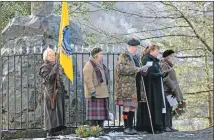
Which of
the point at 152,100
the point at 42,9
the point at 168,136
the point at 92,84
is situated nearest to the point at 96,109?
the point at 92,84

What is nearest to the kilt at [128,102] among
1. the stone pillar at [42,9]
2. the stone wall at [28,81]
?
the stone wall at [28,81]

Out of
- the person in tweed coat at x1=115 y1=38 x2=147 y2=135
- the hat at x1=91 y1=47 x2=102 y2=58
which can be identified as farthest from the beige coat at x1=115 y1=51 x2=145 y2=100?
the hat at x1=91 y1=47 x2=102 y2=58

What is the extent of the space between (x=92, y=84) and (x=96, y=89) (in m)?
0.16

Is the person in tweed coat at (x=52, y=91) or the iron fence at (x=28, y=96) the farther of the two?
the iron fence at (x=28, y=96)

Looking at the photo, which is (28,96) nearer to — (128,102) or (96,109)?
(96,109)

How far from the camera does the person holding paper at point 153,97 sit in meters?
7.39

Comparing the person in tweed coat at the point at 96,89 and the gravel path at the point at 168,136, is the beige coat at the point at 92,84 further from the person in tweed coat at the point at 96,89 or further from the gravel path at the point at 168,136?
the gravel path at the point at 168,136

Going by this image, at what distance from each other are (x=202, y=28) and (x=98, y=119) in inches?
246

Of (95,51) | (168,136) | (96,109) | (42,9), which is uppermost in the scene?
(42,9)

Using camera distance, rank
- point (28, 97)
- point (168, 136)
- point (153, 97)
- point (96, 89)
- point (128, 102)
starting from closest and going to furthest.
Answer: point (168, 136), point (128, 102), point (96, 89), point (153, 97), point (28, 97)

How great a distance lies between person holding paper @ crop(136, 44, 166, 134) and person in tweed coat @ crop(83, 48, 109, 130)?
1.98 feet

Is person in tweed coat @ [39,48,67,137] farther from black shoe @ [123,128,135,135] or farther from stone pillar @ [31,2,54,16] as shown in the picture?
stone pillar @ [31,2,54,16]

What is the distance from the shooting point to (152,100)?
7.43 meters

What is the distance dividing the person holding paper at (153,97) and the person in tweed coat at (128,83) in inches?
5.2
